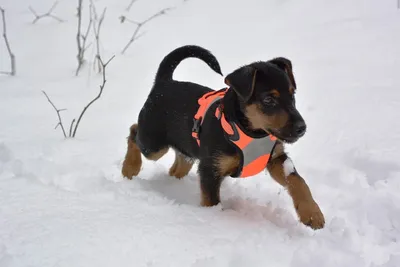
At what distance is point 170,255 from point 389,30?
487cm

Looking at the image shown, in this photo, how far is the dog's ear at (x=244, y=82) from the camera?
273 centimetres

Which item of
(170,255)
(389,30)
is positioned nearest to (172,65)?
(170,255)

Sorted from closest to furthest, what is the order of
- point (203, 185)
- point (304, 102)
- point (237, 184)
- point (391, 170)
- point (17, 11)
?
point (203, 185), point (391, 170), point (237, 184), point (304, 102), point (17, 11)

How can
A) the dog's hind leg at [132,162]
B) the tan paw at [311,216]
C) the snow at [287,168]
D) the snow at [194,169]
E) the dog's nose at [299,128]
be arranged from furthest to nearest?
the dog's hind leg at [132,162], the snow at [287,168], the tan paw at [311,216], the dog's nose at [299,128], the snow at [194,169]

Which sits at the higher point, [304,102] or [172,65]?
[172,65]

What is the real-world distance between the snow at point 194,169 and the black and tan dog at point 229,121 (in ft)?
0.74

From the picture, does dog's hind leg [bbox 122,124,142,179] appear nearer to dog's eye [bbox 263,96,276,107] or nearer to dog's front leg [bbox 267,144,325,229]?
dog's front leg [bbox 267,144,325,229]

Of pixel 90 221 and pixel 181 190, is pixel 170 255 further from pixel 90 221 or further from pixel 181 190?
pixel 181 190

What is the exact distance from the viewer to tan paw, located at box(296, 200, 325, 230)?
2.70m

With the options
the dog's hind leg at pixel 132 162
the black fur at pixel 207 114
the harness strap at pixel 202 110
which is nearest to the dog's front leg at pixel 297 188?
the black fur at pixel 207 114

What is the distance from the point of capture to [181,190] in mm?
3807

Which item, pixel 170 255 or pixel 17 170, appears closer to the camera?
pixel 170 255

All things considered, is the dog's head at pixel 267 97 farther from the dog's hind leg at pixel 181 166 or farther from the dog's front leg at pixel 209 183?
the dog's hind leg at pixel 181 166

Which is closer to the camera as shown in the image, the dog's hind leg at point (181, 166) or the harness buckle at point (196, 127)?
the harness buckle at point (196, 127)
